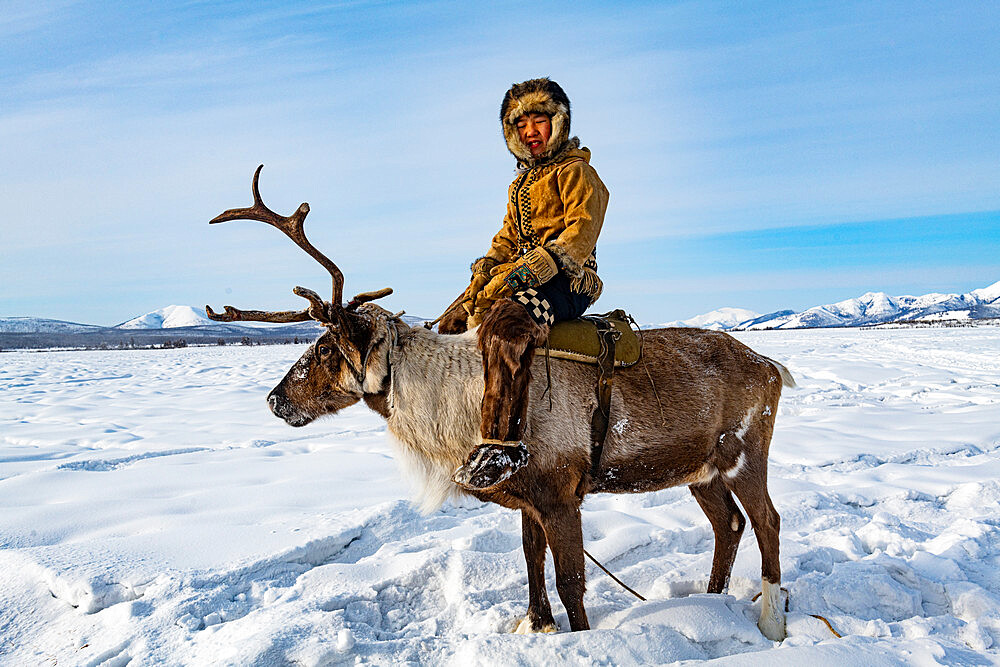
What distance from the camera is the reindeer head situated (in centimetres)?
354

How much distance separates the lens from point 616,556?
14.9 feet

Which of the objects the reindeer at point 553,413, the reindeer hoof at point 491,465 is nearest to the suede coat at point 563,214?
the reindeer at point 553,413

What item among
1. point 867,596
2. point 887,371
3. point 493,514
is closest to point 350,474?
point 493,514

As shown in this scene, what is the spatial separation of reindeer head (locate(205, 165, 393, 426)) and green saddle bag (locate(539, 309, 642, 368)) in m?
1.01

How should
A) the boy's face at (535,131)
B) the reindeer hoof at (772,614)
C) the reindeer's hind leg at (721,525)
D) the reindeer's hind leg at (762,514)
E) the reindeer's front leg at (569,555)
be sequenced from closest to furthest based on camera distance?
1. the reindeer's front leg at (569,555)
2. the reindeer hoof at (772,614)
3. the reindeer's hind leg at (762,514)
4. the boy's face at (535,131)
5. the reindeer's hind leg at (721,525)

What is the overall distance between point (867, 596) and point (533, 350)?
265cm

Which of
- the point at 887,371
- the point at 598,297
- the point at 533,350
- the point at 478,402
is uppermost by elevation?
the point at 598,297

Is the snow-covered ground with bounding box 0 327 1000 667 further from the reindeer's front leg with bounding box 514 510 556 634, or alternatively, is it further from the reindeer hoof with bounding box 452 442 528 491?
the reindeer hoof with bounding box 452 442 528 491

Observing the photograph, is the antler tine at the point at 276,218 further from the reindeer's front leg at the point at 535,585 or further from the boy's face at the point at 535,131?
the reindeer's front leg at the point at 535,585

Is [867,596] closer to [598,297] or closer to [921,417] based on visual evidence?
[598,297]

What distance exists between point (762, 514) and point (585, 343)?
156 cm

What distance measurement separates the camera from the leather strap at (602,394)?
3.49 meters

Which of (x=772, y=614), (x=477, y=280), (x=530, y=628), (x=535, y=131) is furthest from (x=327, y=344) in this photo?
(x=772, y=614)

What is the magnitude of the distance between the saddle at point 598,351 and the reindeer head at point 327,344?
1.05 m
